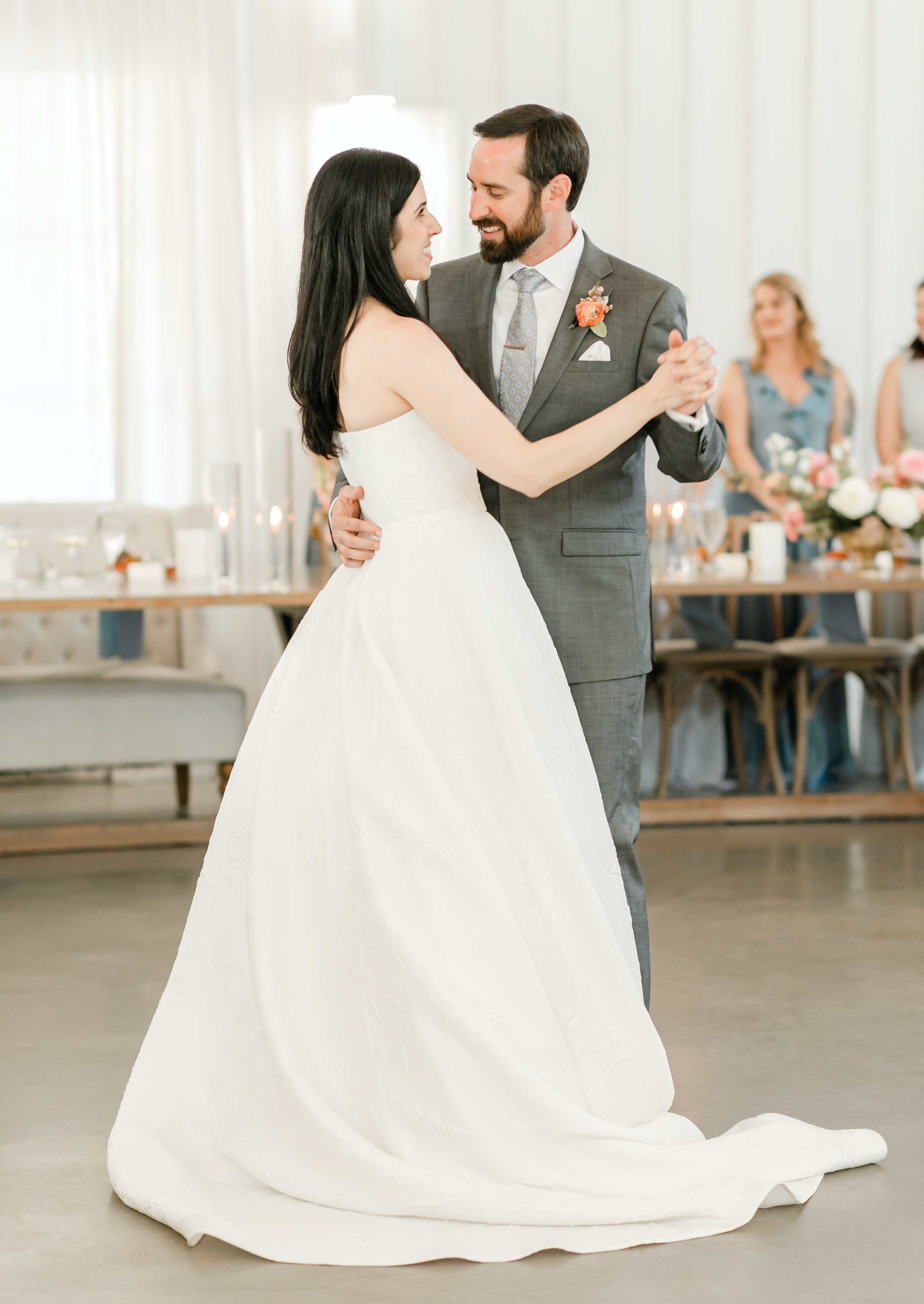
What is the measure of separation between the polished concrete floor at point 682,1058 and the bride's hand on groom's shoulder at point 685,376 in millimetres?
1215

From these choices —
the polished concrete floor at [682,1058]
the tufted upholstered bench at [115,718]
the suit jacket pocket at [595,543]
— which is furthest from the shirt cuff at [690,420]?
the tufted upholstered bench at [115,718]

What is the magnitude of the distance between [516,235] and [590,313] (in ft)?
Answer: 0.59

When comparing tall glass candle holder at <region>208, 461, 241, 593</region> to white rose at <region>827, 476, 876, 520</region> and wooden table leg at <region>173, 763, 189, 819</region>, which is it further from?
white rose at <region>827, 476, 876, 520</region>

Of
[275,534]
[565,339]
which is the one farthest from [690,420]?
[275,534]

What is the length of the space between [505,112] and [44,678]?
9.16ft

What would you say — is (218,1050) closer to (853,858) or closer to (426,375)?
(426,375)

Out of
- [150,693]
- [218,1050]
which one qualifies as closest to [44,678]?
[150,693]

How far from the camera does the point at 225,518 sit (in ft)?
15.5

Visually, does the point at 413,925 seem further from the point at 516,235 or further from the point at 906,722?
the point at 906,722

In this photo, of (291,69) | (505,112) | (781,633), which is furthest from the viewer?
(291,69)

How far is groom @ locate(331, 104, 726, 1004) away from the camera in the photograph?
2412 millimetres

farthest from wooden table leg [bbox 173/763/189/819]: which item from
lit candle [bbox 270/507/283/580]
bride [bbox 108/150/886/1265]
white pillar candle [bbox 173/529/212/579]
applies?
bride [bbox 108/150/886/1265]

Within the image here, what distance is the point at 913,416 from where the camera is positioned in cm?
545

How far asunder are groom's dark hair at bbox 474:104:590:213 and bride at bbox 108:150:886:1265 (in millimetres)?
231
